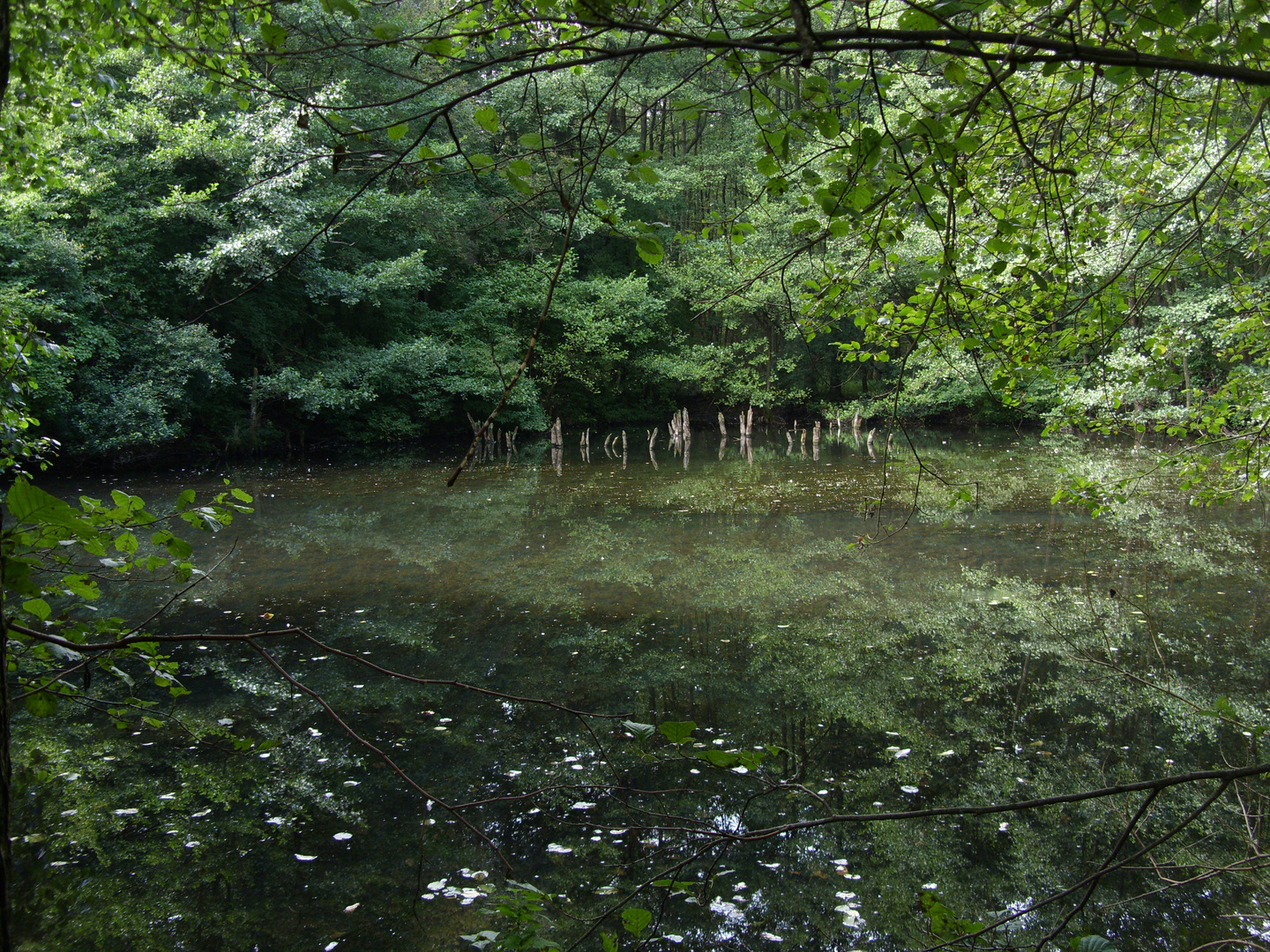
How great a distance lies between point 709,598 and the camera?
24.8ft

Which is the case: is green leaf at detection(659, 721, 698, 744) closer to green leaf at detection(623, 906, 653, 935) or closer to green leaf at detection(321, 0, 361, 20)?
green leaf at detection(623, 906, 653, 935)

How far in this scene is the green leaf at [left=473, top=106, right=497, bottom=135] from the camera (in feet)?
4.85

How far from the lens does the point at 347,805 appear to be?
3.94 metres

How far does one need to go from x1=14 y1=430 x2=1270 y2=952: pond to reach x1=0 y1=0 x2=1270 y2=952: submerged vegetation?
3cm

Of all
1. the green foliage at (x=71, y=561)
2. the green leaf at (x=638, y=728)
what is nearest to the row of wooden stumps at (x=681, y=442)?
the green foliage at (x=71, y=561)

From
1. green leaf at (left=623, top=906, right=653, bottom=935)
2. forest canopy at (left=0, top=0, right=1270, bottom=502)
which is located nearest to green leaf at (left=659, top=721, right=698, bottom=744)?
green leaf at (left=623, top=906, right=653, bottom=935)

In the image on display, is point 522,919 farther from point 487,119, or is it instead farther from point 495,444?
point 495,444

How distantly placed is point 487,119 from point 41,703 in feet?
5.36

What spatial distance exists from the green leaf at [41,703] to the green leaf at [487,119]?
1.56 m

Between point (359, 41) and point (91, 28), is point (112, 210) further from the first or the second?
point (359, 41)

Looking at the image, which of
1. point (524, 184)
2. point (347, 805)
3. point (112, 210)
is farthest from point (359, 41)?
point (112, 210)

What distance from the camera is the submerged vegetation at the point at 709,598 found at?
5.72 feet

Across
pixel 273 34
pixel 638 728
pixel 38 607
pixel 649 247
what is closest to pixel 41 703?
pixel 38 607

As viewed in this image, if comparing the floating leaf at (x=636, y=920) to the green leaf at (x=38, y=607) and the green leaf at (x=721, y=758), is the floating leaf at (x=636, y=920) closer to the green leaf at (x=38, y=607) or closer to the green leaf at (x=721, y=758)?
the green leaf at (x=721, y=758)
